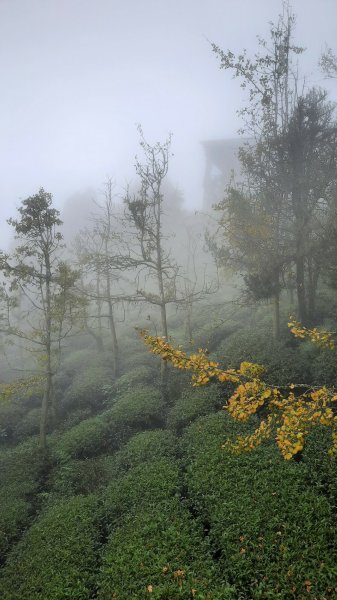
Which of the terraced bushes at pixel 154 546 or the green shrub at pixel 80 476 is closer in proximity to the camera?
the terraced bushes at pixel 154 546

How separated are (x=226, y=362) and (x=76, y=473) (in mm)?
8116

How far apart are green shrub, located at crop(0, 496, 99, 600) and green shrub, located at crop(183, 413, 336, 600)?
9.27 ft

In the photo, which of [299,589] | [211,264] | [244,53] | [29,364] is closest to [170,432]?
[299,589]

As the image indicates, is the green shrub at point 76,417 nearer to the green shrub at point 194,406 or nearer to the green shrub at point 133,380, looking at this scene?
the green shrub at point 133,380

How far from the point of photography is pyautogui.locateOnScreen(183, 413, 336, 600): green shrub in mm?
6090

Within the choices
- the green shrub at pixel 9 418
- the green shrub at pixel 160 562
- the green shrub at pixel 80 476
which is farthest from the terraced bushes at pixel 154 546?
the green shrub at pixel 9 418

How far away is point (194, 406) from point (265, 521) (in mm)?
6762

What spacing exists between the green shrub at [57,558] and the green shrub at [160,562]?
47cm

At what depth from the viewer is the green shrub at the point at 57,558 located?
283 inches

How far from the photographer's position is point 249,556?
21.8ft

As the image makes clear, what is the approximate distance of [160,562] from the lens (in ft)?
22.6

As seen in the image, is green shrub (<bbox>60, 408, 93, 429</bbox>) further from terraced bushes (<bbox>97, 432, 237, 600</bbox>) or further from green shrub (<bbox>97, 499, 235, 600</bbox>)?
green shrub (<bbox>97, 499, 235, 600</bbox>)

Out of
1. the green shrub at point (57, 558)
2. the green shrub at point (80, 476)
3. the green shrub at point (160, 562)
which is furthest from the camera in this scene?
the green shrub at point (80, 476)

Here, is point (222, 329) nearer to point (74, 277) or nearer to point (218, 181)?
point (74, 277)
